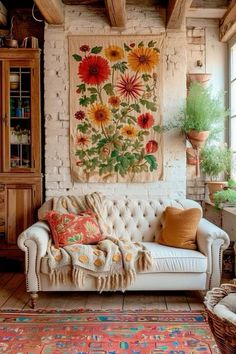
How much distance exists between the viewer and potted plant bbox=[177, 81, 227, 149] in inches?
169

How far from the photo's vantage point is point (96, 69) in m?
4.45

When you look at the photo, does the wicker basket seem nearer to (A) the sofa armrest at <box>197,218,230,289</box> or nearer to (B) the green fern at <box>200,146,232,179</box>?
(A) the sofa armrest at <box>197,218,230,289</box>

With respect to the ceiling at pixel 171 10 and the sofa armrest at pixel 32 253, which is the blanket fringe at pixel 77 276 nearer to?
the sofa armrest at pixel 32 253

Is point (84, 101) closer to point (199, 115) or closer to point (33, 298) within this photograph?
point (199, 115)

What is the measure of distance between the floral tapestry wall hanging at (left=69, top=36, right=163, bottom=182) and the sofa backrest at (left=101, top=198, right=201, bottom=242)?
1.13ft

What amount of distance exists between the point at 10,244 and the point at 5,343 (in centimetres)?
180

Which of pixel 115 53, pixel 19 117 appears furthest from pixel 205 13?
Answer: pixel 19 117

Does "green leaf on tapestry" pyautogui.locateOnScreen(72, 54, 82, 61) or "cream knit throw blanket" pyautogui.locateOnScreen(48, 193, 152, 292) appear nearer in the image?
"cream knit throw blanket" pyautogui.locateOnScreen(48, 193, 152, 292)

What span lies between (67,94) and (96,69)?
0.41 meters

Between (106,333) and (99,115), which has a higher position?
(99,115)

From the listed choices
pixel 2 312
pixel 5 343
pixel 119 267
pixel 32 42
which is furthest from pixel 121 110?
pixel 5 343

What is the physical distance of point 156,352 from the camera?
8.64ft

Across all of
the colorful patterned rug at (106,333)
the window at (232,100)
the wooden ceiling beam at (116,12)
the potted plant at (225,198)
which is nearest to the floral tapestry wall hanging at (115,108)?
the wooden ceiling beam at (116,12)

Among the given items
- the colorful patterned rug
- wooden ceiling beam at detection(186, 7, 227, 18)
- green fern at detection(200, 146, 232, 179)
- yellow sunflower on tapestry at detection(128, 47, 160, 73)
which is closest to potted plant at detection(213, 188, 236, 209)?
green fern at detection(200, 146, 232, 179)
